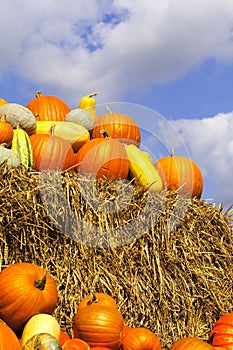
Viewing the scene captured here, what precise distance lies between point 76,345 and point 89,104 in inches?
138

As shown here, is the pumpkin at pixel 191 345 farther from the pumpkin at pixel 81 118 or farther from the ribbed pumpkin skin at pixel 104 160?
the pumpkin at pixel 81 118

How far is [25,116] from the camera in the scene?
5.19 metres

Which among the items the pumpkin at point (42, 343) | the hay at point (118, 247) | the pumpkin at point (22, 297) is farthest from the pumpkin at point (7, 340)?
the hay at point (118, 247)

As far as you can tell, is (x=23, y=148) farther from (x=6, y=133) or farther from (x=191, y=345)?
(x=191, y=345)

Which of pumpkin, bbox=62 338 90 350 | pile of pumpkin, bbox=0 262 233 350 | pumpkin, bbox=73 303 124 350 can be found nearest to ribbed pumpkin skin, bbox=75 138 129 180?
pile of pumpkin, bbox=0 262 233 350

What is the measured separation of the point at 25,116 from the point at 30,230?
1633 millimetres

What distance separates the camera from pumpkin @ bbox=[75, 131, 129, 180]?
15.4 feet

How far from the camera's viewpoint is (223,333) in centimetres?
436

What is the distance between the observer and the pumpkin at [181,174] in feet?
17.3

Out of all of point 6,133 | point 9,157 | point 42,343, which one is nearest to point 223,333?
point 42,343

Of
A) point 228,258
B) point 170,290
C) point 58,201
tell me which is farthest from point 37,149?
point 228,258

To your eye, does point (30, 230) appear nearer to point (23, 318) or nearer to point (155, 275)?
point (23, 318)

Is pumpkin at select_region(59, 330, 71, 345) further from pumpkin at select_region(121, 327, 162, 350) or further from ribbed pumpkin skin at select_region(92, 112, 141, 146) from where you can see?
ribbed pumpkin skin at select_region(92, 112, 141, 146)

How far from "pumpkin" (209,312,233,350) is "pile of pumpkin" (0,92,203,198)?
1336 millimetres
